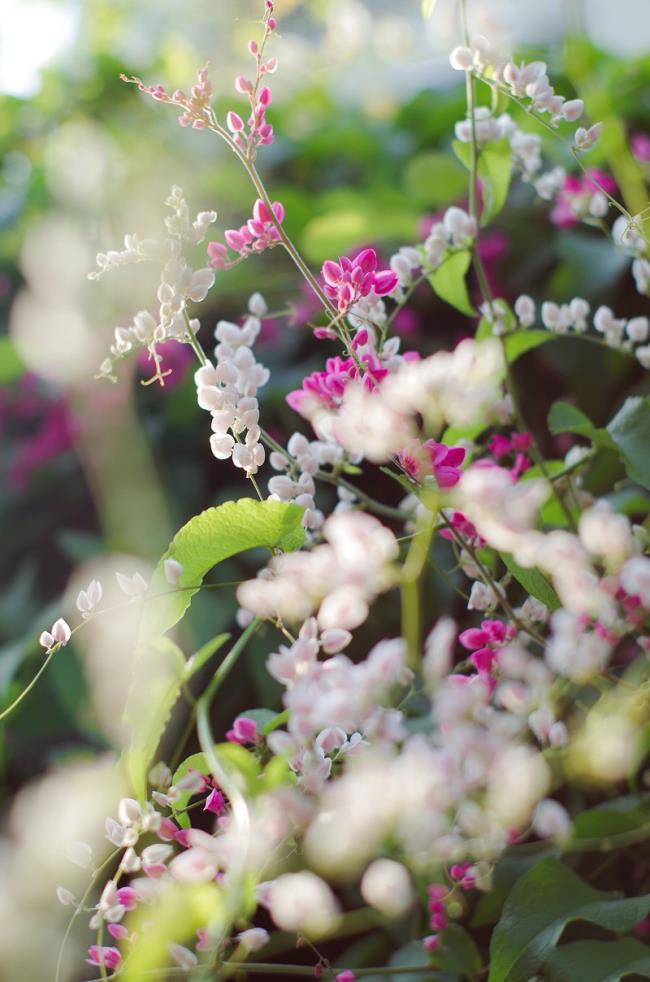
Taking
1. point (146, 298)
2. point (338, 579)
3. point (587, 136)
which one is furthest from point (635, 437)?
point (146, 298)

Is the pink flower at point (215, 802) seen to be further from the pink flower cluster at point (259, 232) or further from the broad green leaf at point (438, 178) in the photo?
the broad green leaf at point (438, 178)

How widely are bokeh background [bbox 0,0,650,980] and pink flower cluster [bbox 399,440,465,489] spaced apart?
8.7 inches

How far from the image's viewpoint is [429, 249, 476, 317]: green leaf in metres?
0.49

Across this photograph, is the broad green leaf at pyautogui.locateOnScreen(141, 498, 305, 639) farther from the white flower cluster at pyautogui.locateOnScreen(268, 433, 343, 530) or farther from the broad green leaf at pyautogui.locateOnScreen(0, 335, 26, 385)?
the broad green leaf at pyautogui.locateOnScreen(0, 335, 26, 385)

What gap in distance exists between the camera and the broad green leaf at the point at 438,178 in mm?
1005

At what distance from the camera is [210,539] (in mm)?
353

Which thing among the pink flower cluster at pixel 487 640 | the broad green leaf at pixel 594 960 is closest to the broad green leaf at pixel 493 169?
the pink flower cluster at pixel 487 640

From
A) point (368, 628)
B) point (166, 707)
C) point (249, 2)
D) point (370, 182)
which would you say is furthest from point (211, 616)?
point (249, 2)

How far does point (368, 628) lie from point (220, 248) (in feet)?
1.32

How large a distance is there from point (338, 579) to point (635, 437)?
9.2 inches

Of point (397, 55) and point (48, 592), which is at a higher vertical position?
point (397, 55)

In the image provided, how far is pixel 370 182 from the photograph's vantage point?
4.14 feet

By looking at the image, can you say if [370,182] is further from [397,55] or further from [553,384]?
[397,55]

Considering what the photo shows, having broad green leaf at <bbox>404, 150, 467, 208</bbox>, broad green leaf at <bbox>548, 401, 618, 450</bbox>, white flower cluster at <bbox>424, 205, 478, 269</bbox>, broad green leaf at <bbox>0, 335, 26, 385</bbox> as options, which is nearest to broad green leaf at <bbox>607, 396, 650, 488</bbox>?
broad green leaf at <bbox>548, 401, 618, 450</bbox>
